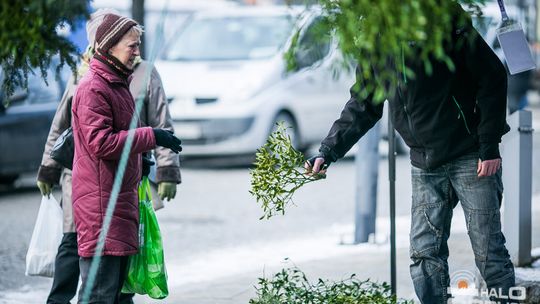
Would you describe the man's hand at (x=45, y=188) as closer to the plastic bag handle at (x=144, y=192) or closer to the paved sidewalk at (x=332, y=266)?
the plastic bag handle at (x=144, y=192)

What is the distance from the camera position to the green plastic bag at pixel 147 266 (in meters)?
5.43

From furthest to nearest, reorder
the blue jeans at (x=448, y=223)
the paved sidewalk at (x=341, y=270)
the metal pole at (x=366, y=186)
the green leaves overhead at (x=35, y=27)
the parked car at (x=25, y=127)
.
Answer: the parked car at (x=25, y=127)
the metal pole at (x=366, y=186)
the paved sidewalk at (x=341, y=270)
the blue jeans at (x=448, y=223)
the green leaves overhead at (x=35, y=27)

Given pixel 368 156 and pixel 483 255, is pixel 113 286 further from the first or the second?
pixel 368 156

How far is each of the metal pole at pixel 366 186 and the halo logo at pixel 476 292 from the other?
6.69 ft

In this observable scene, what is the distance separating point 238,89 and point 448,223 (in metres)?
9.21

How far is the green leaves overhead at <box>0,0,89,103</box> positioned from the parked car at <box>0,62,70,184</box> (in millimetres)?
7798

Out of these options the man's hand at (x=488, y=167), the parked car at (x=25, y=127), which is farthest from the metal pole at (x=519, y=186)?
the parked car at (x=25, y=127)

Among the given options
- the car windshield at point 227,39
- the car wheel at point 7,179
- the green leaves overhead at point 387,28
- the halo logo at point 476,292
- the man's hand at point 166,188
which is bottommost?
the halo logo at point 476,292

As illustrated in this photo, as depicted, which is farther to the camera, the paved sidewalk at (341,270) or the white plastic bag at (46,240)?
the paved sidewalk at (341,270)

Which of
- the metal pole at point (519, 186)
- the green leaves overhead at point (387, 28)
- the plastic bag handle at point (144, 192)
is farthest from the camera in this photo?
the metal pole at point (519, 186)

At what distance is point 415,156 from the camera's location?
17.9ft

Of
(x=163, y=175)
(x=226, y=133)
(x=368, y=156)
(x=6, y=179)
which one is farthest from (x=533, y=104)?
(x=163, y=175)

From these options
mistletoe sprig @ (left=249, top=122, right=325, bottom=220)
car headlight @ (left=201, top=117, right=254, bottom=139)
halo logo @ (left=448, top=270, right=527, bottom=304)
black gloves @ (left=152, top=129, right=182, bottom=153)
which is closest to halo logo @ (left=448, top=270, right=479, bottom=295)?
halo logo @ (left=448, top=270, right=527, bottom=304)

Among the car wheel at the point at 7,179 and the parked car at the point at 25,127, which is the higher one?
the parked car at the point at 25,127
